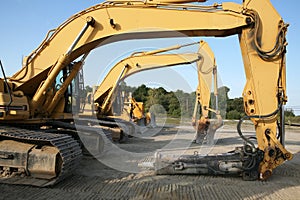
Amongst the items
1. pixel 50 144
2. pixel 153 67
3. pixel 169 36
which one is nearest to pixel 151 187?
pixel 50 144

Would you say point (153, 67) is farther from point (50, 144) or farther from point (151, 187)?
point (151, 187)

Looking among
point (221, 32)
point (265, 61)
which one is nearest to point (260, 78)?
point (265, 61)

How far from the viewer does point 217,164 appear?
545 cm

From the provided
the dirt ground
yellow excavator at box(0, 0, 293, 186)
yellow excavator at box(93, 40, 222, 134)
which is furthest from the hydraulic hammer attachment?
yellow excavator at box(93, 40, 222, 134)

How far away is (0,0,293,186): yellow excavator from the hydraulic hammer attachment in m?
0.02

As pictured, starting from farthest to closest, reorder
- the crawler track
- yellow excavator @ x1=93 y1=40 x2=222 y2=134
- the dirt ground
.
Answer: yellow excavator @ x1=93 y1=40 x2=222 y2=134 → the crawler track → the dirt ground

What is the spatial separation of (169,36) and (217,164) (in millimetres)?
2656

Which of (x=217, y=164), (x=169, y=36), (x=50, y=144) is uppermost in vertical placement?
(x=169, y=36)

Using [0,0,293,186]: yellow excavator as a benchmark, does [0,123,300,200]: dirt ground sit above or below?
below

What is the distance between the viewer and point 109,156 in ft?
25.4

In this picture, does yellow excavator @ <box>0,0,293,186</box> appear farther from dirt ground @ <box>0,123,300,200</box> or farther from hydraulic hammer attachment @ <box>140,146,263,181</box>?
dirt ground @ <box>0,123,300,200</box>

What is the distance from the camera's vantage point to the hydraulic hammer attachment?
5176 mm

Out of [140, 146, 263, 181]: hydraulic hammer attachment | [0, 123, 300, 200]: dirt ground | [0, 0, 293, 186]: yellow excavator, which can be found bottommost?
[0, 123, 300, 200]: dirt ground

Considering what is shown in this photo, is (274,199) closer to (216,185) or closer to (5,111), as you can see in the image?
(216,185)
